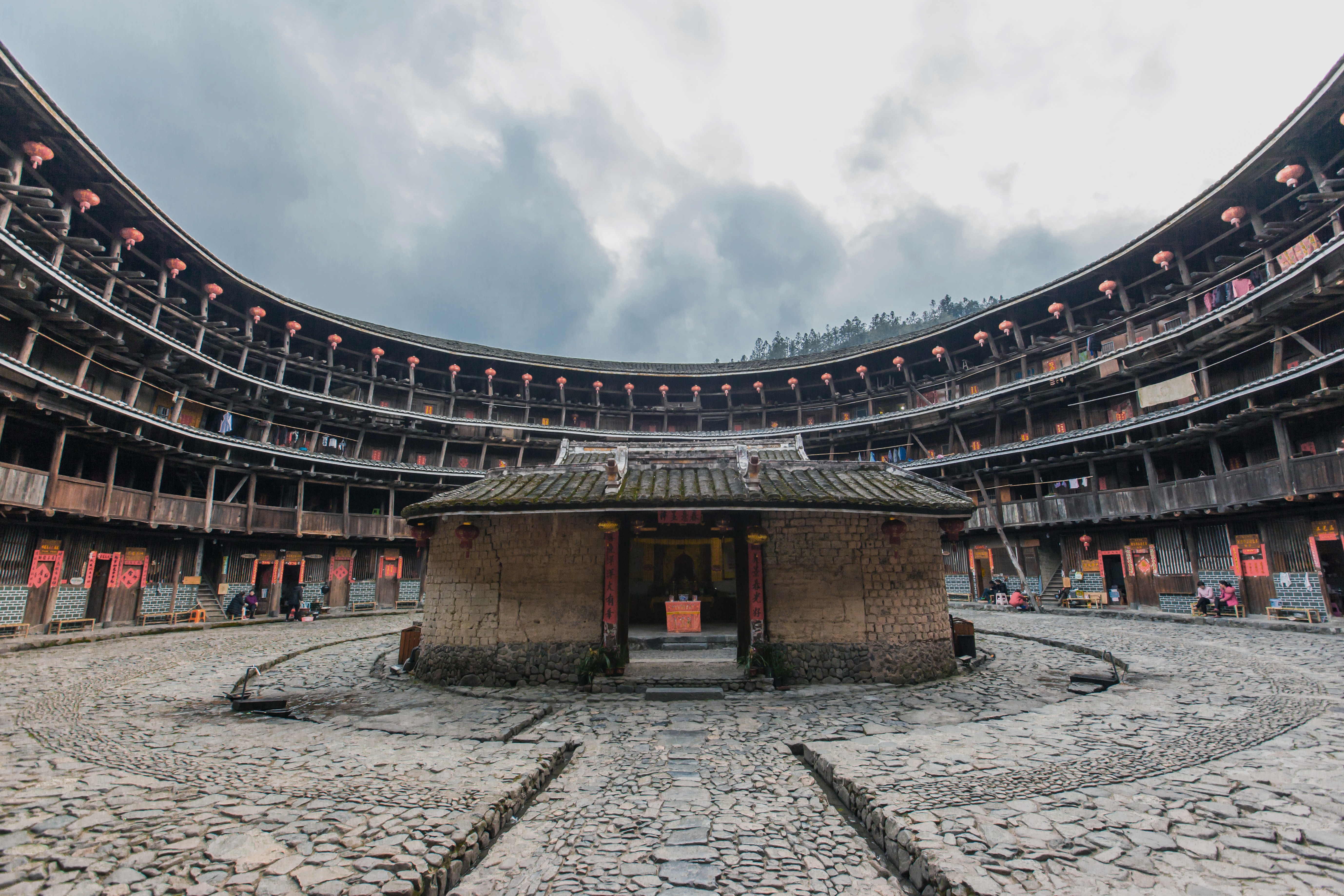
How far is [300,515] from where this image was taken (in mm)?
27828

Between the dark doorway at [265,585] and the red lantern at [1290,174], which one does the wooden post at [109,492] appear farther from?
the red lantern at [1290,174]

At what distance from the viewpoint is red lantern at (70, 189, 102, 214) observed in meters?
20.2

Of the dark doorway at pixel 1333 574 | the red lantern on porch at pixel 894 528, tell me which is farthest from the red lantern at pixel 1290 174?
the red lantern on porch at pixel 894 528

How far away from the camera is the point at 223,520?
2488cm

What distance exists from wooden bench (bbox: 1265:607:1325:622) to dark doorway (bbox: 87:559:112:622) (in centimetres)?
4063

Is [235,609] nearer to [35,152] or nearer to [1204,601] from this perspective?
[35,152]

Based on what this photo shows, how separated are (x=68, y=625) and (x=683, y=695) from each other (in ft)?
77.6

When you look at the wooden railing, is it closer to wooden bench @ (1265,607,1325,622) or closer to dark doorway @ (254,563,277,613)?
wooden bench @ (1265,607,1325,622)

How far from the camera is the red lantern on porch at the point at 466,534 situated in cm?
1045

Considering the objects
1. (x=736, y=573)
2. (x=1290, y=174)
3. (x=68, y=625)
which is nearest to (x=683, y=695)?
(x=736, y=573)

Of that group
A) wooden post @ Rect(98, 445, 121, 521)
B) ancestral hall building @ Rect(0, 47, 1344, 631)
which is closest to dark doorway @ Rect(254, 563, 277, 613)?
ancestral hall building @ Rect(0, 47, 1344, 631)

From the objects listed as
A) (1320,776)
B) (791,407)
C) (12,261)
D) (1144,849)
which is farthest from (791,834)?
(791,407)

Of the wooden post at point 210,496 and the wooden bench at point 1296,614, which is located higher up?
the wooden post at point 210,496

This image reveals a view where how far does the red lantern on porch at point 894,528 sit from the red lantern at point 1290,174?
22478mm
